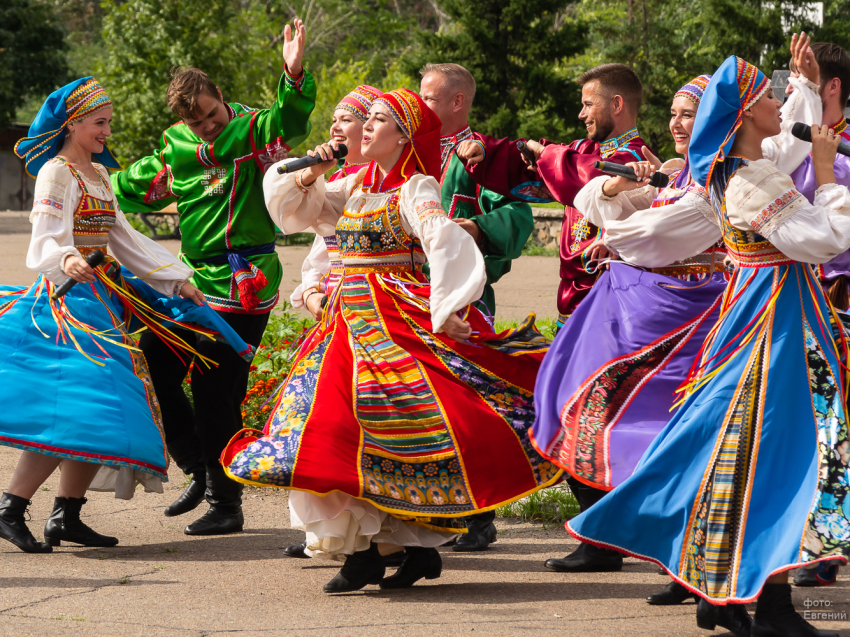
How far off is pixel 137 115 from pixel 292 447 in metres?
18.5

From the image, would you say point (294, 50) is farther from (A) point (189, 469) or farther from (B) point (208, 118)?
(A) point (189, 469)

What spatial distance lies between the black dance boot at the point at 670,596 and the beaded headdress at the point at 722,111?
150 cm

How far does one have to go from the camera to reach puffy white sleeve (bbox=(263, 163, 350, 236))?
4.28 metres

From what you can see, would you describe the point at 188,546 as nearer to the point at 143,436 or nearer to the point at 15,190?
the point at 143,436

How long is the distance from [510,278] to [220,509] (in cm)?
985

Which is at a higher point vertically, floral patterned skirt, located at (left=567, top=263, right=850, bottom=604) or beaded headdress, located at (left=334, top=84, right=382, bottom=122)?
beaded headdress, located at (left=334, top=84, right=382, bottom=122)

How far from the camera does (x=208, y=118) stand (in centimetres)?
513

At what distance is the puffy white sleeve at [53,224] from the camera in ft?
14.5

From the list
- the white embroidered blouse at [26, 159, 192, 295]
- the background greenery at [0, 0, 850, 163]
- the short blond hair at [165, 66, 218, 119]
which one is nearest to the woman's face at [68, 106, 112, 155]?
the white embroidered blouse at [26, 159, 192, 295]

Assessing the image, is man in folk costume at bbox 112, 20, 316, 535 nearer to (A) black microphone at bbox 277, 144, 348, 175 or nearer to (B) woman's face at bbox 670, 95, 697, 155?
(A) black microphone at bbox 277, 144, 348, 175

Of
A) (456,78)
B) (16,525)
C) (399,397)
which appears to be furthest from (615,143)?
(16,525)

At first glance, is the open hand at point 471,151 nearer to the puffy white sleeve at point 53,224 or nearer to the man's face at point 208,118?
the man's face at point 208,118

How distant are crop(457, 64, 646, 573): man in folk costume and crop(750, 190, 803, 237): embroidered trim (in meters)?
1.20

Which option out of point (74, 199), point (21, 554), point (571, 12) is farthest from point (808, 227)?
point (571, 12)
